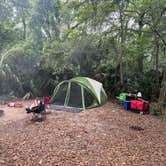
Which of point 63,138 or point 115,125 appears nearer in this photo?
point 63,138

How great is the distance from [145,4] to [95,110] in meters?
4.89

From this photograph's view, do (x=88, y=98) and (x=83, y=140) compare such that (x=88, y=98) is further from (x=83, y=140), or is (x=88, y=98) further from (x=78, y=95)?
(x=83, y=140)

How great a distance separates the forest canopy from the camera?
30.7 ft

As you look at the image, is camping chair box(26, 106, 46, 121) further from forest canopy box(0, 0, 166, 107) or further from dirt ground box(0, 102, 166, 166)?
forest canopy box(0, 0, 166, 107)

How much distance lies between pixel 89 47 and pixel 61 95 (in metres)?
3.22

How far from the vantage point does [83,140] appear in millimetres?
5086

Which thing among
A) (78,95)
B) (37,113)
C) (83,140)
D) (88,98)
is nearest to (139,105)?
(88,98)

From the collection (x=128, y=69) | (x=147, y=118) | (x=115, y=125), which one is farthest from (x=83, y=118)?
(x=128, y=69)

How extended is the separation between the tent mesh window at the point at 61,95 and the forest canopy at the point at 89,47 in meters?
2.41

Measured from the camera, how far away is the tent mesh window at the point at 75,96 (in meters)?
8.52

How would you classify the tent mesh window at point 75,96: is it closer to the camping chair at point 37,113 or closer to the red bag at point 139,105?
the camping chair at point 37,113

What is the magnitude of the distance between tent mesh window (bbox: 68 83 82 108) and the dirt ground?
1017 mm

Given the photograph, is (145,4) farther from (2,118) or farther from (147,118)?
(2,118)

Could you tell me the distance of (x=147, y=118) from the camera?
24.1 ft
